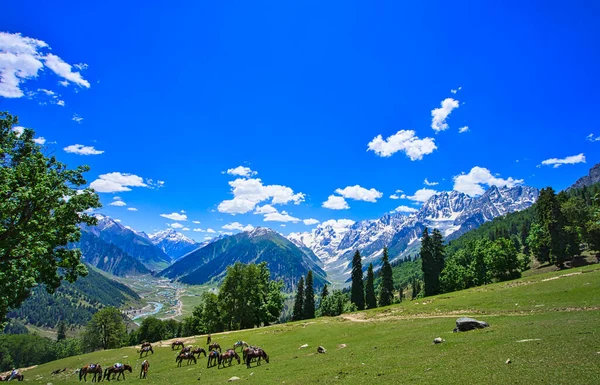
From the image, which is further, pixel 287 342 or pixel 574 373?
pixel 287 342

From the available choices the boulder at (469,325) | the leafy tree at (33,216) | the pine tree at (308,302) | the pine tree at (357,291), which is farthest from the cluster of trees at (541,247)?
the leafy tree at (33,216)

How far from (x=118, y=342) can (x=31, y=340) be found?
103 meters

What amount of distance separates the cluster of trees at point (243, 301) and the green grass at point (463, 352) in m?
37.0

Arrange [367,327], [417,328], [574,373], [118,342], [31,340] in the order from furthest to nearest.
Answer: [31,340], [118,342], [367,327], [417,328], [574,373]

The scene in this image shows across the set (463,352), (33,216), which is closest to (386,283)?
(463,352)

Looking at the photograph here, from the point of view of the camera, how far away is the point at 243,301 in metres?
81.0

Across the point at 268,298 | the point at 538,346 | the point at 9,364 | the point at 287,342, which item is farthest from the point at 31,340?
the point at 538,346

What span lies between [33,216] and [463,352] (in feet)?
120

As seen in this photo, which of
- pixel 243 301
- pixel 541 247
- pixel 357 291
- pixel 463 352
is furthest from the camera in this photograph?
pixel 357 291

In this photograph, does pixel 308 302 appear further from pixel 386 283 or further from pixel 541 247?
pixel 541 247

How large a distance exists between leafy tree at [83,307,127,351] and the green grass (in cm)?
8089

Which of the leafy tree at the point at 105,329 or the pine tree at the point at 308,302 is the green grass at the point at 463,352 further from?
the leafy tree at the point at 105,329

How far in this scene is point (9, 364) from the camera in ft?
495

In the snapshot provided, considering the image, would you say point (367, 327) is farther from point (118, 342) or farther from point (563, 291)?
point (118, 342)
